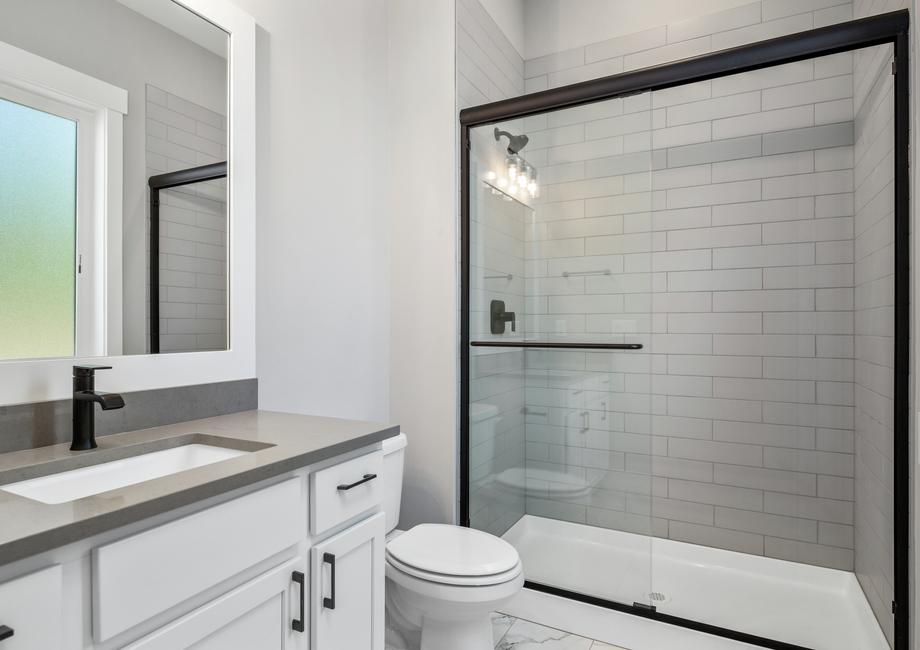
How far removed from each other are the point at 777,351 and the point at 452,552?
166 centimetres

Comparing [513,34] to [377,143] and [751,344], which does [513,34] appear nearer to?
[377,143]

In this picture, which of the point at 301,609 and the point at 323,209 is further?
the point at 323,209

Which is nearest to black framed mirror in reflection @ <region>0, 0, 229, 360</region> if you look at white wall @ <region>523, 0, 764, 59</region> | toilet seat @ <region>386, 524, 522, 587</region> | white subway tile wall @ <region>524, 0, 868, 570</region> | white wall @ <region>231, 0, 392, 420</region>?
white wall @ <region>231, 0, 392, 420</region>

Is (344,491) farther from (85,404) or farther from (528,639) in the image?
(528,639)

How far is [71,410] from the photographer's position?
1.20 meters

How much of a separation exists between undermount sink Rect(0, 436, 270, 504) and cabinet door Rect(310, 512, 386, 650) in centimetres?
29

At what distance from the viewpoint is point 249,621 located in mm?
985

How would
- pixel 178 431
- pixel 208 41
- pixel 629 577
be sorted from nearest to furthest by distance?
pixel 178 431 < pixel 208 41 < pixel 629 577

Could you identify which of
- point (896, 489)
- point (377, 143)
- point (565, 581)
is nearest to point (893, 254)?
point (896, 489)

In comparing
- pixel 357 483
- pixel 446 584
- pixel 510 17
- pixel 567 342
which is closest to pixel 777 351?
pixel 567 342

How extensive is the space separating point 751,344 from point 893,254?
811mm

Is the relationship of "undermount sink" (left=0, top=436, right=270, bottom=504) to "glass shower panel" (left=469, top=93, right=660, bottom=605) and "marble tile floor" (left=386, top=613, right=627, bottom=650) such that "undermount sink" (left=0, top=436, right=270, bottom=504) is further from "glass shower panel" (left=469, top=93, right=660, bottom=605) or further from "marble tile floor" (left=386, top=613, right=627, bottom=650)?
"glass shower panel" (left=469, top=93, right=660, bottom=605)

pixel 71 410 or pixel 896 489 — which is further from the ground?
pixel 71 410

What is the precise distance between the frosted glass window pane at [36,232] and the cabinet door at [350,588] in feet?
2.51
